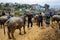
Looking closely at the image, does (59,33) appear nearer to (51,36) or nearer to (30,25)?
(51,36)

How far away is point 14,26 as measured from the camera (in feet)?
35.1

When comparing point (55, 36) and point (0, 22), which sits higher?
point (55, 36)

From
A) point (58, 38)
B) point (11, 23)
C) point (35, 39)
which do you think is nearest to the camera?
point (58, 38)

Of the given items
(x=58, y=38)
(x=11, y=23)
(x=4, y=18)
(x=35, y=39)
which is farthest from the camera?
(x=4, y=18)

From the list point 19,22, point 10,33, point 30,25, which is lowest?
point 30,25

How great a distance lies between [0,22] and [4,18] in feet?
1.85

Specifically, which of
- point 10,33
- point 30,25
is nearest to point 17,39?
point 10,33

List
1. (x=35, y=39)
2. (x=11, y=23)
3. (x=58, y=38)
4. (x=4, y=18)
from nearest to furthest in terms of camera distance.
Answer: (x=58, y=38) → (x=35, y=39) → (x=11, y=23) → (x=4, y=18)

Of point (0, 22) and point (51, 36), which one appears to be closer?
point (51, 36)

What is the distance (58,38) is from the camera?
30.3ft

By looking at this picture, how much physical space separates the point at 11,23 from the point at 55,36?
9.55ft

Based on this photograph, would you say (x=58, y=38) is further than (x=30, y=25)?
No

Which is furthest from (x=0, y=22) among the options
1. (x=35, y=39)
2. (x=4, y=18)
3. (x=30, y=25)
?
(x=35, y=39)

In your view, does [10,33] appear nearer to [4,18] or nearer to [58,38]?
[58,38]
